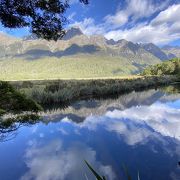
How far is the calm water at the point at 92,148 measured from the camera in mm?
6078

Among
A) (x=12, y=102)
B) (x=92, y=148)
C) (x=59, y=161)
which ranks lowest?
(x=92, y=148)

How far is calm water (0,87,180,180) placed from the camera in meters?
6.08

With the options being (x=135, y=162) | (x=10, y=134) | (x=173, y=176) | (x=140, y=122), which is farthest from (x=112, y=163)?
(x=140, y=122)

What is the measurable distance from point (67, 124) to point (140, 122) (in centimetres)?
→ 281

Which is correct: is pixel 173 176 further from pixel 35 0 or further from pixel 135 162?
pixel 35 0

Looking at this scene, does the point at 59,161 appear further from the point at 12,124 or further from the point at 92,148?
the point at 12,124

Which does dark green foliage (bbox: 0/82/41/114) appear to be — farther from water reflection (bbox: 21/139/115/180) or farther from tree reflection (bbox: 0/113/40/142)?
water reflection (bbox: 21/139/115/180)

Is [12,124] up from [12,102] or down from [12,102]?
down

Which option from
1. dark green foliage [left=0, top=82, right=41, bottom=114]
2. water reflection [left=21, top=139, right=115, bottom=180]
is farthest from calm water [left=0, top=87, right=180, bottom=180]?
dark green foliage [left=0, top=82, right=41, bottom=114]

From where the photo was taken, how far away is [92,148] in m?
7.96

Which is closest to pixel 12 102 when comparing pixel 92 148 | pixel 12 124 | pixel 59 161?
pixel 12 124

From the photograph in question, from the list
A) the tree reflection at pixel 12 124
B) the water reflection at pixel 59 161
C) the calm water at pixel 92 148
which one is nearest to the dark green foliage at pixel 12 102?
the tree reflection at pixel 12 124

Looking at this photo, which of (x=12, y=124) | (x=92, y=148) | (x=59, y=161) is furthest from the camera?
(x=12, y=124)

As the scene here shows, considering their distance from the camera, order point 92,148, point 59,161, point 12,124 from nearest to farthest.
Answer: point 59,161, point 92,148, point 12,124
